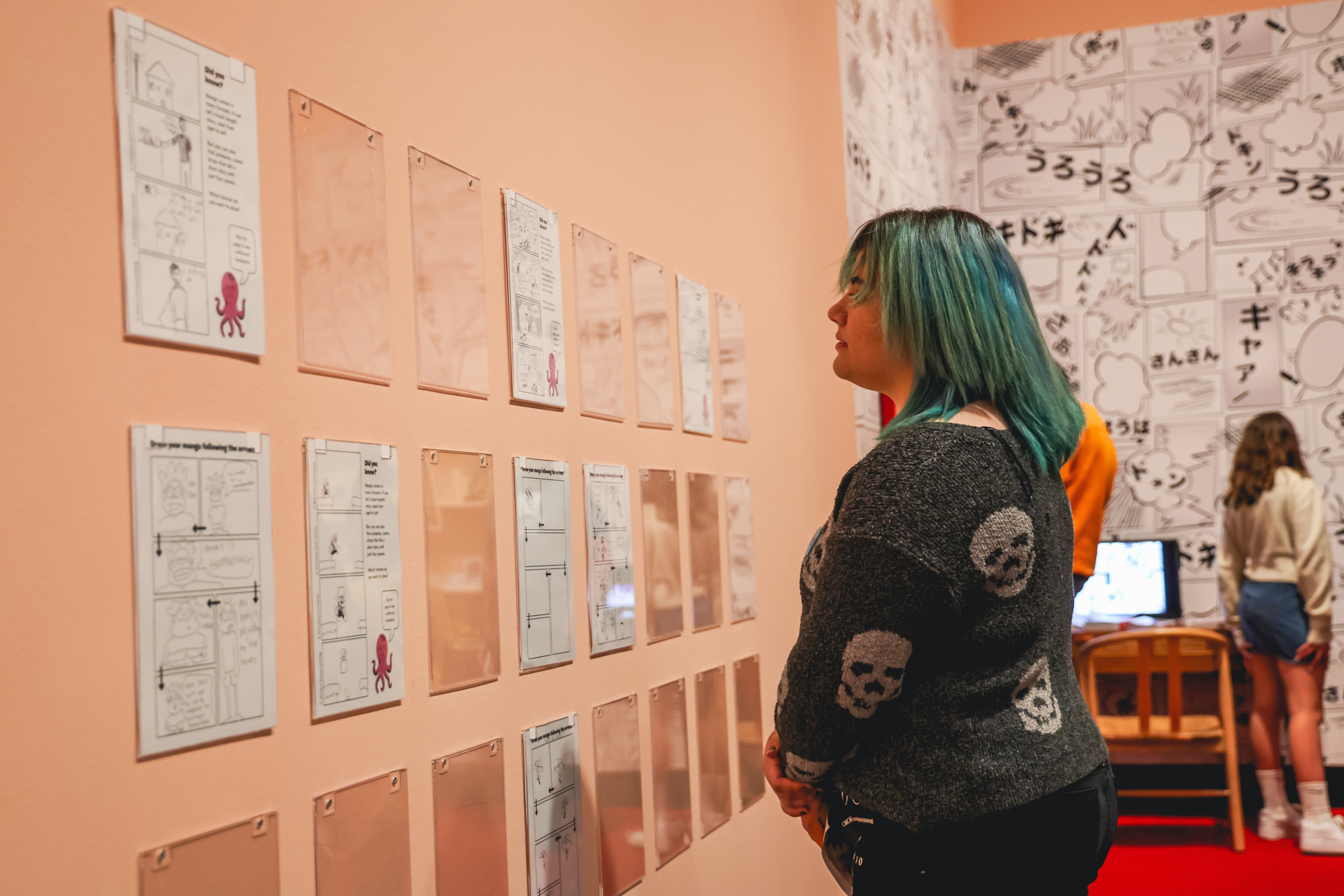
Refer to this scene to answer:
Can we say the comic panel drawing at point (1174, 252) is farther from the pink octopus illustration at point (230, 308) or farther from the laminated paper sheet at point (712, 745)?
the pink octopus illustration at point (230, 308)

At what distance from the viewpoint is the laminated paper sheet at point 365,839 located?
1.30m

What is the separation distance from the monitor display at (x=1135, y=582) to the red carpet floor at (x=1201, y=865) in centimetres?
89

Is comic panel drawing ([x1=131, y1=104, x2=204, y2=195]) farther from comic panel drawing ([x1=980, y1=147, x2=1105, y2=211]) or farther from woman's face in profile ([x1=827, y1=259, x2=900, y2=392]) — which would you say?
comic panel drawing ([x1=980, y1=147, x2=1105, y2=211])

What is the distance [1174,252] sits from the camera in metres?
5.26

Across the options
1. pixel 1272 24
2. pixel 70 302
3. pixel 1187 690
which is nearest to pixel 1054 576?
pixel 70 302

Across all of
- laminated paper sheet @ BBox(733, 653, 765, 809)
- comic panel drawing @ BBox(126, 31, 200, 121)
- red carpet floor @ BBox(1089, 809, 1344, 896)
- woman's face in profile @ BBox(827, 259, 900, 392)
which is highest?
comic panel drawing @ BBox(126, 31, 200, 121)

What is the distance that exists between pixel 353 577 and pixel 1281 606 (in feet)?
13.5

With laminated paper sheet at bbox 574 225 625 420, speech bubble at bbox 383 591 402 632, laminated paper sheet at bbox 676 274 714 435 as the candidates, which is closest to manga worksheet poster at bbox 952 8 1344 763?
laminated paper sheet at bbox 676 274 714 435

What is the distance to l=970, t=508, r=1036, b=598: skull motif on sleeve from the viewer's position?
1.24 m

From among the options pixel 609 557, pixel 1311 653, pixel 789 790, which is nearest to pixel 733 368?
pixel 609 557

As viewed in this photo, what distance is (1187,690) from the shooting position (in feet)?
16.0

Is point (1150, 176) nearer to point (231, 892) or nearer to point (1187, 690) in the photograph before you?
point (1187, 690)

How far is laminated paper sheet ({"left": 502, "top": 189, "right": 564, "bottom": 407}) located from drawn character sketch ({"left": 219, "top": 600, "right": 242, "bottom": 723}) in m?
0.64

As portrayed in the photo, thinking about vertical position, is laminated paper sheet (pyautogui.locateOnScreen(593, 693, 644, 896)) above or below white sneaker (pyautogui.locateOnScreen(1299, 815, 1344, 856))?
above
